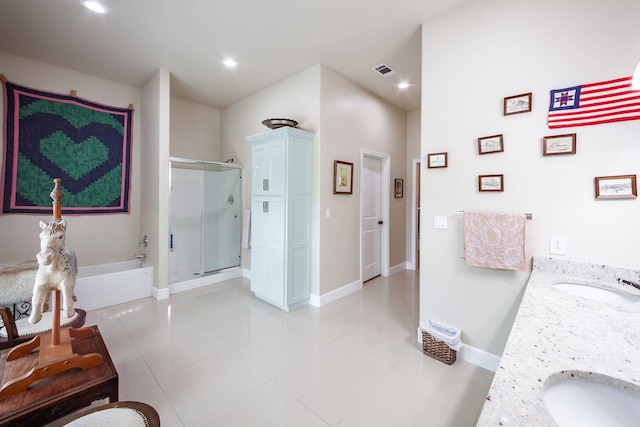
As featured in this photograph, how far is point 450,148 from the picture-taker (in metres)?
2.31

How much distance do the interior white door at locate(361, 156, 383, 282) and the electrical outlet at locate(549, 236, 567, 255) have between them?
2499 mm

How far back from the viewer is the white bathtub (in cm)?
316

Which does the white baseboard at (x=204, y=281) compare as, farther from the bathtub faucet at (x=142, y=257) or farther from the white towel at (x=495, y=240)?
the white towel at (x=495, y=240)

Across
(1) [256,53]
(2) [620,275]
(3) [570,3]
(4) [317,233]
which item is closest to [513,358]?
(2) [620,275]

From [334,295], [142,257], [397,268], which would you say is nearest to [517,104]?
[334,295]

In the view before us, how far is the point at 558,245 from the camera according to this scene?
184cm

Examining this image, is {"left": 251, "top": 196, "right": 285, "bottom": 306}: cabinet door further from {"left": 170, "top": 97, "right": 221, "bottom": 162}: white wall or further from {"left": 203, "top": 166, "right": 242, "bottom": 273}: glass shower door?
{"left": 170, "top": 97, "right": 221, "bottom": 162}: white wall

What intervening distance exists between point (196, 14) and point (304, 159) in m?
1.74

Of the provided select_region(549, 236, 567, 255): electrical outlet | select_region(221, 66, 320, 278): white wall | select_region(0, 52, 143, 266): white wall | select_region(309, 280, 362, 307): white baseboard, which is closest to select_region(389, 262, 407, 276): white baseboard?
select_region(309, 280, 362, 307): white baseboard

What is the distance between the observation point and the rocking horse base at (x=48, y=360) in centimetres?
116

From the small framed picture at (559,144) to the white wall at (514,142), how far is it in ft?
0.13

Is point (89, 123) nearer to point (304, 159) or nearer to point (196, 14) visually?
point (196, 14)

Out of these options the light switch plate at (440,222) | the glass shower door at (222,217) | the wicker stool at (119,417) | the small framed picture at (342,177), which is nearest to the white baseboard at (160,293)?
the glass shower door at (222,217)

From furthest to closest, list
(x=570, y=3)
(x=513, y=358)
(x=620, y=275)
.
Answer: (x=570, y=3), (x=620, y=275), (x=513, y=358)
